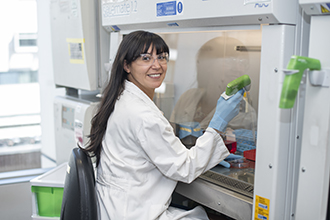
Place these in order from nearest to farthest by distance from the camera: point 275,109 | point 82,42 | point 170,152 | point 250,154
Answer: point 275,109, point 170,152, point 250,154, point 82,42

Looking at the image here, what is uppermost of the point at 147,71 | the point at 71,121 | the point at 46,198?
the point at 147,71

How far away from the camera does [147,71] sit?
4.52 ft

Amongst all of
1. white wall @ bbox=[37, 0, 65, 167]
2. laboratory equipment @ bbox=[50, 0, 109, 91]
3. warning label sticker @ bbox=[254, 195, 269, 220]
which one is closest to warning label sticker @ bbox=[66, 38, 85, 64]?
laboratory equipment @ bbox=[50, 0, 109, 91]

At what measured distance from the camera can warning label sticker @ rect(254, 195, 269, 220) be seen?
1084mm

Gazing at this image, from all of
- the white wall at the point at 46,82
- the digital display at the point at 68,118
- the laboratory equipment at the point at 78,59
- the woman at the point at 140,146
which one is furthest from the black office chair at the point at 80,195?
the white wall at the point at 46,82

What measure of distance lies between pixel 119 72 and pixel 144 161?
378 millimetres

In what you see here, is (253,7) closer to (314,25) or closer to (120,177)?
(314,25)

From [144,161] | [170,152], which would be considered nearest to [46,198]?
[144,161]

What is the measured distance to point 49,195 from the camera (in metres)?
1.72

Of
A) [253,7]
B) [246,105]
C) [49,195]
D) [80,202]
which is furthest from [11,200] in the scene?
[253,7]

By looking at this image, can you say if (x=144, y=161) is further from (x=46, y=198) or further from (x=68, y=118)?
(x=68, y=118)

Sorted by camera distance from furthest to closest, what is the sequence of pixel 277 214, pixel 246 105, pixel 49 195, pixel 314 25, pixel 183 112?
pixel 183 112, pixel 246 105, pixel 49 195, pixel 277 214, pixel 314 25

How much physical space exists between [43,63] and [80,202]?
2.21 meters

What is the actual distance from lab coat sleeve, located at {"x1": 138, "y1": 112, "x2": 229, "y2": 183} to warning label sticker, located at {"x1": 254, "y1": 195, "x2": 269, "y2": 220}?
228 mm
